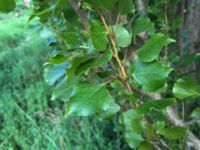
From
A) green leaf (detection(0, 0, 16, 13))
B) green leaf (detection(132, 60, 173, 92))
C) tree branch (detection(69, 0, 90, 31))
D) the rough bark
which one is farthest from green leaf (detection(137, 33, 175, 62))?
the rough bark

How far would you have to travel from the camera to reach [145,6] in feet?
4.83

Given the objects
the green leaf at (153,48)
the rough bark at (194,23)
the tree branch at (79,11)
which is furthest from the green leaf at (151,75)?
the rough bark at (194,23)

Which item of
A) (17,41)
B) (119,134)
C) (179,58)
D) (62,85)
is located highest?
(62,85)

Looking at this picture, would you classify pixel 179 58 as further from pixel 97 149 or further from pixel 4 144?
pixel 4 144

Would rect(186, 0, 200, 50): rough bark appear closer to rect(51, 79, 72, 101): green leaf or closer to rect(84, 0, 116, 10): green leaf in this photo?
rect(51, 79, 72, 101): green leaf

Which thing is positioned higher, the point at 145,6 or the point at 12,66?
the point at 145,6

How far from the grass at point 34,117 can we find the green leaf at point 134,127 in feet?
2.78

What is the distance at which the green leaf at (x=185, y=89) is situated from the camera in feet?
2.56

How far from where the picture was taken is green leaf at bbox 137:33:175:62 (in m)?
0.69

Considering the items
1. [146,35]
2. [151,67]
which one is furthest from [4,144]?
[151,67]

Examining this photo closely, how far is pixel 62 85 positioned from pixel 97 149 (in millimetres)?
1300

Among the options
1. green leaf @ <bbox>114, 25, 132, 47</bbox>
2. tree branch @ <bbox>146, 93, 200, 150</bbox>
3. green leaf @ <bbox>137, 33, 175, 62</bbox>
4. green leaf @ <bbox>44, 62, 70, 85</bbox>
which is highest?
green leaf @ <bbox>114, 25, 132, 47</bbox>

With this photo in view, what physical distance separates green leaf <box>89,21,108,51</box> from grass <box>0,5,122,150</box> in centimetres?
101

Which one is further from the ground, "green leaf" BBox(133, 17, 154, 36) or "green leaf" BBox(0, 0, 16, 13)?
"green leaf" BBox(0, 0, 16, 13)
